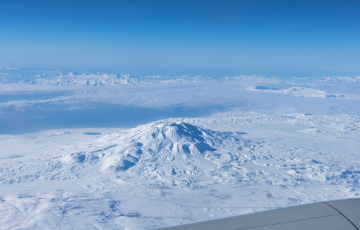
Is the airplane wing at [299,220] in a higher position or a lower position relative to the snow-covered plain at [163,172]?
higher

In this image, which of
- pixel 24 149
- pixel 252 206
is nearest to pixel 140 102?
pixel 24 149

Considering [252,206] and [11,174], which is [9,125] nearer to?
[11,174]

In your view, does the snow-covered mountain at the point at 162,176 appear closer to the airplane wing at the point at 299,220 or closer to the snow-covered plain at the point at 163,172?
the snow-covered plain at the point at 163,172

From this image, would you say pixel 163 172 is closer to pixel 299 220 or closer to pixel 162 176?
pixel 162 176

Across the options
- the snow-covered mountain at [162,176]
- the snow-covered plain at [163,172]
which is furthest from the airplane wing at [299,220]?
the snow-covered plain at [163,172]

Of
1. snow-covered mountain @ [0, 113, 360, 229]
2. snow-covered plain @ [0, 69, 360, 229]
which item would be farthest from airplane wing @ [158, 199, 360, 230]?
snow-covered plain @ [0, 69, 360, 229]

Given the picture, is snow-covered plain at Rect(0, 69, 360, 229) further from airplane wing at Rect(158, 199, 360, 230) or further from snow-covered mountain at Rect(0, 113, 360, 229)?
airplane wing at Rect(158, 199, 360, 230)

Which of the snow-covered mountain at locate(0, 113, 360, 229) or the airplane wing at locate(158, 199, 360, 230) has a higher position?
the airplane wing at locate(158, 199, 360, 230)

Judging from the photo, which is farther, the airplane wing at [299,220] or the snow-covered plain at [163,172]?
the snow-covered plain at [163,172]

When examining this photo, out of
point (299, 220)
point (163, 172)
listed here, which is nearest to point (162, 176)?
point (163, 172)
